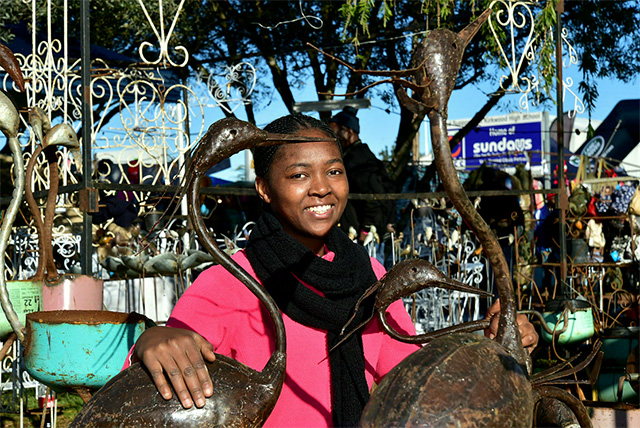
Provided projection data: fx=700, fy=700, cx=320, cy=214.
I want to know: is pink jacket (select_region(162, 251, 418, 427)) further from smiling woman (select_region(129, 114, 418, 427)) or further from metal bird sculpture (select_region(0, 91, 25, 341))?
metal bird sculpture (select_region(0, 91, 25, 341))

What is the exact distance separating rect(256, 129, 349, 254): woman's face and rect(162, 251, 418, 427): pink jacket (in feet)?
0.83

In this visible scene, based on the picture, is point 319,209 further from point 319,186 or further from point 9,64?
point 9,64

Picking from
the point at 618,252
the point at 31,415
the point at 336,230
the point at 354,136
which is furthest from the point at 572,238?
the point at 336,230

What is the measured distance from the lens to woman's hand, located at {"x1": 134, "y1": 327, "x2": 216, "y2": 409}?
121cm

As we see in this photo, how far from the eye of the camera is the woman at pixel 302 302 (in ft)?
6.00

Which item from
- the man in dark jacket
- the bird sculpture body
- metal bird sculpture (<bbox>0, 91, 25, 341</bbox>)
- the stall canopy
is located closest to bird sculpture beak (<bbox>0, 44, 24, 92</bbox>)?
metal bird sculpture (<bbox>0, 91, 25, 341</bbox>)

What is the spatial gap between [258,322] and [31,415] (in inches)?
145

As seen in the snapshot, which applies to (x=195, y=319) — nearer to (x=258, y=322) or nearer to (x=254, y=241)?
(x=258, y=322)

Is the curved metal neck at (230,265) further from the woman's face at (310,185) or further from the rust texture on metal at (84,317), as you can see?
the rust texture on metal at (84,317)

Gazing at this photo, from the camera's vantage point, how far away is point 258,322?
189 centimetres

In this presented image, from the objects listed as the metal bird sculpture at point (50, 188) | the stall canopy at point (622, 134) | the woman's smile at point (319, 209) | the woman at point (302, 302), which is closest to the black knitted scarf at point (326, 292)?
the woman at point (302, 302)

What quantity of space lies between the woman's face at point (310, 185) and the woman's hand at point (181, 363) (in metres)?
0.65

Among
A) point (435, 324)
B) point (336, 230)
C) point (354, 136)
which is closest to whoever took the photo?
point (336, 230)

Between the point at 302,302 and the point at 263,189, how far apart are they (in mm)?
388
